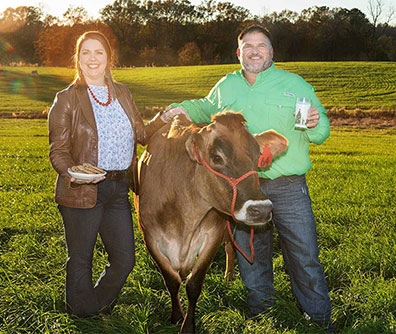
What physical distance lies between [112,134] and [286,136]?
59.9 inches

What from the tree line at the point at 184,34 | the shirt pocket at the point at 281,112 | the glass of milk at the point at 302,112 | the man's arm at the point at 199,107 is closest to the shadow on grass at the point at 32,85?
the tree line at the point at 184,34

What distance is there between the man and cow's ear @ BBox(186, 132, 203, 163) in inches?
27.5

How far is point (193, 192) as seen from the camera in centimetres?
404

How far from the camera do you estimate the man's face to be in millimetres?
4184

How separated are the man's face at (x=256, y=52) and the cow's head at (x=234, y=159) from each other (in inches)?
29.7

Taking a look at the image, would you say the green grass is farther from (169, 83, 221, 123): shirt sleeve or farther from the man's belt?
(169, 83, 221, 123): shirt sleeve

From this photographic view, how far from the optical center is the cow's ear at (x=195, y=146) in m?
3.66

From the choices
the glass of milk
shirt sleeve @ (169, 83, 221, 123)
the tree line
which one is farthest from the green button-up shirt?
the tree line

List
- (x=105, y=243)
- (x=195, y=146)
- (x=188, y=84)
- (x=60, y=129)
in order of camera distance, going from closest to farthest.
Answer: (x=195, y=146) < (x=60, y=129) < (x=105, y=243) < (x=188, y=84)

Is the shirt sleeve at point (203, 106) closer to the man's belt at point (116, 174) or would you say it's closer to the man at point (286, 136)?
the man at point (286, 136)

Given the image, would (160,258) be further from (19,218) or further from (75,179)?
(19,218)

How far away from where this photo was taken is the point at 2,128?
24891 millimetres

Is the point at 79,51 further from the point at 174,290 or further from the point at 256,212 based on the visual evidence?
the point at 174,290

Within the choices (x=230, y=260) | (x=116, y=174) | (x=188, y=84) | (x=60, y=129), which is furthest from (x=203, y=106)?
(x=188, y=84)
